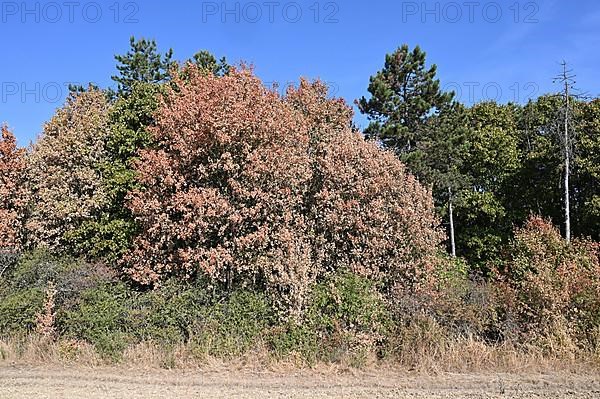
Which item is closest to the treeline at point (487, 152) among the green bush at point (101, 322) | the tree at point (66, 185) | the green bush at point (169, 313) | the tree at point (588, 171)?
the tree at point (588, 171)

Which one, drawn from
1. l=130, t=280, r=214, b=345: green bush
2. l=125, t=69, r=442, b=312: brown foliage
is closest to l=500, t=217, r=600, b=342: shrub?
l=125, t=69, r=442, b=312: brown foliage

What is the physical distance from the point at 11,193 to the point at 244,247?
8302 millimetres

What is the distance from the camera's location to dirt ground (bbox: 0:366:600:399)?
8.03 meters

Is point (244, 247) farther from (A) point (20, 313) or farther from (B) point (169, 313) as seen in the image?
(A) point (20, 313)

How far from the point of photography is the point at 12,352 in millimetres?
10531

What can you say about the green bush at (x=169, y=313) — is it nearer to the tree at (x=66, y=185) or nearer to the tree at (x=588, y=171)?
the tree at (x=66, y=185)

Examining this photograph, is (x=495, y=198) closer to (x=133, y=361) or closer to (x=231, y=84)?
(x=231, y=84)

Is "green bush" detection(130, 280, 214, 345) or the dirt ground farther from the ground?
"green bush" detection(130, 280, 214, 345)

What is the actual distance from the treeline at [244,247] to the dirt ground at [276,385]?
0.91 metres

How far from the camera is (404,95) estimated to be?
2519cm

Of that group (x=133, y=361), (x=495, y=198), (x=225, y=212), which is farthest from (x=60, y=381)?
(x=495, y=198)

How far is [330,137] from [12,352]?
8549 mm

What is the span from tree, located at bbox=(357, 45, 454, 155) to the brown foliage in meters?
11.9

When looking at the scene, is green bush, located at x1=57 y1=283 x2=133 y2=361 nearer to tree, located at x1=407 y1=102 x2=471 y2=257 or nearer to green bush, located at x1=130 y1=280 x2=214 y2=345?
green bush, located at x1=130 y1=280 x2=214 y2=345
